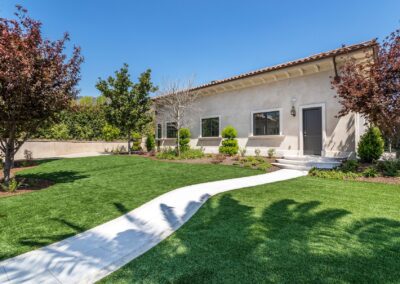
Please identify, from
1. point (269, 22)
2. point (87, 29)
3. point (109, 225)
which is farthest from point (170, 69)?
point (109, 225)

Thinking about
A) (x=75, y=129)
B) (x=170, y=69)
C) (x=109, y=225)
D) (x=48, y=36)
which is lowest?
(x=109, y=225)

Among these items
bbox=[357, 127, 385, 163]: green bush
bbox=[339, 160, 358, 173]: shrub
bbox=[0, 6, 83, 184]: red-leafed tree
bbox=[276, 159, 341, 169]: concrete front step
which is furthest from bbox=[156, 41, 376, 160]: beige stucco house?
bbox=[0, 6, 83, 184]: red-leafed tree

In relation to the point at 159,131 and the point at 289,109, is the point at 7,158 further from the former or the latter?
the point at 159,131

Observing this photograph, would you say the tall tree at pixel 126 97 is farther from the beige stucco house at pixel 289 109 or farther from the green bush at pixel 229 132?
the green bush at pixel 229 132

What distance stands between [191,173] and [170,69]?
31.8 ft

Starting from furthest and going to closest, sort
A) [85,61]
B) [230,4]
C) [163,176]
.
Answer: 1. [230,4]
2. [163,176]
3. [85,61]

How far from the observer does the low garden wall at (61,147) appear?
55.3 feet

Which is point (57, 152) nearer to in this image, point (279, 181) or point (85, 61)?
point (85, 61)

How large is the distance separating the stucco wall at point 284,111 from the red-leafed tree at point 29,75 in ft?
31.6

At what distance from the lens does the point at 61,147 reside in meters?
18.9

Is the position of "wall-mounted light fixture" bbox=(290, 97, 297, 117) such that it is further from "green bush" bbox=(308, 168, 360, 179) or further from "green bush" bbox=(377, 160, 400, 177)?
"green bush" bbox=(377, 160, 400, 177)

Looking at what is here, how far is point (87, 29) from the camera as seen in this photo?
13.0 metres

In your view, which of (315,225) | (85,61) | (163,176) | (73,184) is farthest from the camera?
(163,176)

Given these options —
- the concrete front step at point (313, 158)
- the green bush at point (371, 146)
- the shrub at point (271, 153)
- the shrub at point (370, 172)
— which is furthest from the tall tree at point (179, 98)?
the shrub at point (370, 172)
